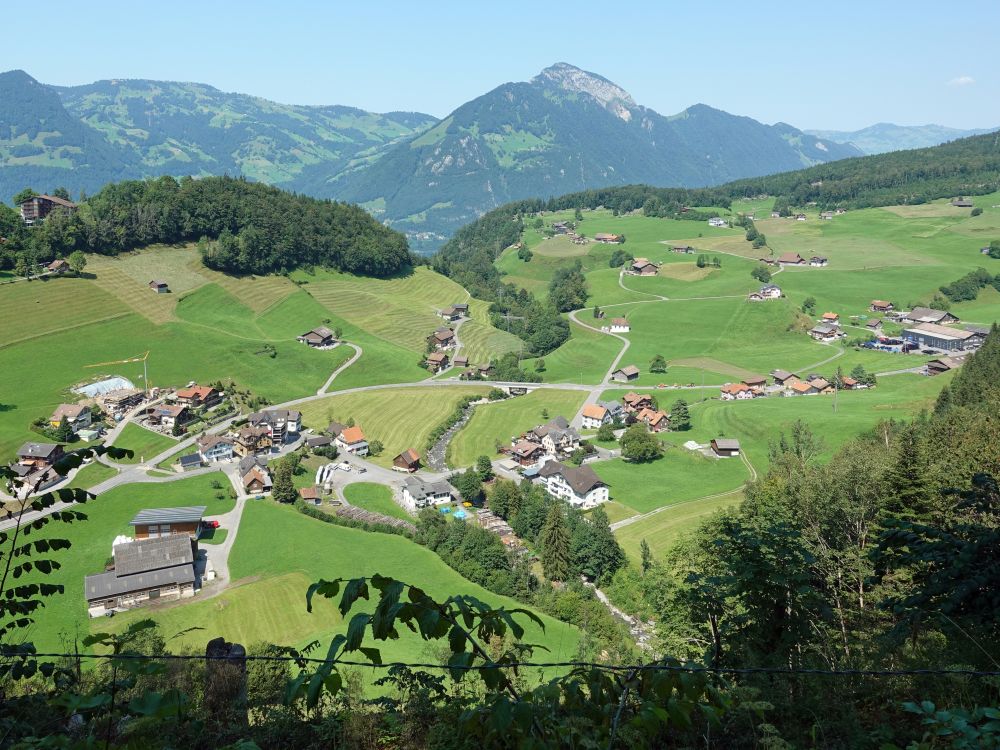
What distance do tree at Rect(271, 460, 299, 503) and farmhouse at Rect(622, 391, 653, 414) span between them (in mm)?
33521

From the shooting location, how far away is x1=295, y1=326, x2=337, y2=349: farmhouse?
7725 centimetres

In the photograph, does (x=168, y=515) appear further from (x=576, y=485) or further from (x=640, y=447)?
(x=640, y=447)

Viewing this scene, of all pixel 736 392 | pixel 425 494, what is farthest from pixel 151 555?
pixel 736 392

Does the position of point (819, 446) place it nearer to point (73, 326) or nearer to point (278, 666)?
point (278, 666)

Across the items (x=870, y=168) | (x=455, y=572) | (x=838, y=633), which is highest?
(x=870, y=168)

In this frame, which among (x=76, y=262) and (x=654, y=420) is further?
(x=76, y=262)

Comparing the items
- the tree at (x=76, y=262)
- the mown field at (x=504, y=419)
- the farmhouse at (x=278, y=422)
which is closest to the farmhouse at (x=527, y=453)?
the mown field at (x=504, y=419)

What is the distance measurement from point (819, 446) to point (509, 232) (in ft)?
391

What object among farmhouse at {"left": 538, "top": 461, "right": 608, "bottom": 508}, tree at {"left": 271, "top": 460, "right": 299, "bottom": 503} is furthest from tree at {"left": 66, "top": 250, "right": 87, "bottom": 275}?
farmhouse at {"left": 538, "top": 461, "right": 608, "bottom": 508}

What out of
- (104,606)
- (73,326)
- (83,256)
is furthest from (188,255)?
(104,606)

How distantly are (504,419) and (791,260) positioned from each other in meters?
77.4

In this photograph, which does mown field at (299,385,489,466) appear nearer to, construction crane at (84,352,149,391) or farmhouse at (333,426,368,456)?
farmhouse at (333,426,368,456)

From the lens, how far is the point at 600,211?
569ft

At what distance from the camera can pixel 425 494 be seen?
45438 millimetres
